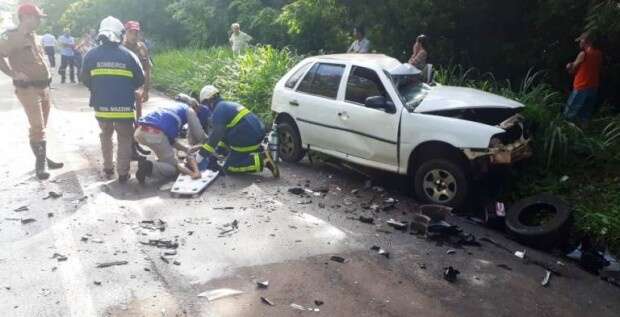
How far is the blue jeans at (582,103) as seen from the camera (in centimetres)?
873

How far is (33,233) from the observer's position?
5379mm

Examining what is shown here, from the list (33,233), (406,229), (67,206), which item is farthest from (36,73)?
(406,229)

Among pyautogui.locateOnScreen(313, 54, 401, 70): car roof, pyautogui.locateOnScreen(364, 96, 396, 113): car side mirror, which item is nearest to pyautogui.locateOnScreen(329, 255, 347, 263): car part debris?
pyautogui.locateOnScreen(364, 96, 396, 113): car side mirror

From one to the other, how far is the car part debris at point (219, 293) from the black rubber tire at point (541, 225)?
332cm

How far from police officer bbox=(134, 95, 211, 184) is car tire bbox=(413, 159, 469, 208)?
3.13 metres

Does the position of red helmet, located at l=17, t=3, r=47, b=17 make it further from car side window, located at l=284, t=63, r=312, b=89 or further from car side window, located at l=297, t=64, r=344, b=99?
car side window, located at l=297, t=64, r=344, b=99

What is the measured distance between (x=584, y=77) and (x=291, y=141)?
492 centimetres

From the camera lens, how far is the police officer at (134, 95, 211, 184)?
708 centimetres

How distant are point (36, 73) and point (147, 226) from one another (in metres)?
3.05

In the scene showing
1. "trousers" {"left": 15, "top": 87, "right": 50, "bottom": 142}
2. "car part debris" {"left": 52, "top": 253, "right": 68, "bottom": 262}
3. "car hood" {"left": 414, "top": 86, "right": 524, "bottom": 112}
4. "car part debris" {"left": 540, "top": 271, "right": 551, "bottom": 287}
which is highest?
"car hood" {"left": 414, "top": 86, "right": 524, "bottom": 112}

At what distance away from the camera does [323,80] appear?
7.74 m

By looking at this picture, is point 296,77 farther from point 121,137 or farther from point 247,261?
point 247,261

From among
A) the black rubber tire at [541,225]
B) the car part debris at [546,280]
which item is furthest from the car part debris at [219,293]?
the black rubber tire at [541,225]

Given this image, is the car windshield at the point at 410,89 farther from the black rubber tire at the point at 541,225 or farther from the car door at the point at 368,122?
the black rubber tire at the point at 541,225
